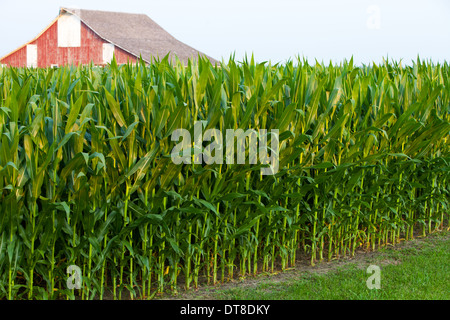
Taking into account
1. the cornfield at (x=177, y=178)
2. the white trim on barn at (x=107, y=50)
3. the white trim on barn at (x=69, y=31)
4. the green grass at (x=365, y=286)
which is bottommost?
the green grass at (x=365, y=286)

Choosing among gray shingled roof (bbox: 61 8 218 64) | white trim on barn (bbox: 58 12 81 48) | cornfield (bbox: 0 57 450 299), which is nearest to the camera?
cornfield (bbox: 0 57 450 299)

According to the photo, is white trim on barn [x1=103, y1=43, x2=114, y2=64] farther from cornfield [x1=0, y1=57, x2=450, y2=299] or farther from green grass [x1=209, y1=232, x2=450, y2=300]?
green grass [x1=209, y1=232, x2=450, y2=300]

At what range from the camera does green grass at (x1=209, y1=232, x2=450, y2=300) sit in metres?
3.99

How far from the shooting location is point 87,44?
158 ft

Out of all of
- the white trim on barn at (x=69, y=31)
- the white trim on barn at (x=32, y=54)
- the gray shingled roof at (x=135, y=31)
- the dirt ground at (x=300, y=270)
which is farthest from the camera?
the gray shingled roof at (x=135, y=31)

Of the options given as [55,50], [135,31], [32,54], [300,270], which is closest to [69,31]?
[55,50]

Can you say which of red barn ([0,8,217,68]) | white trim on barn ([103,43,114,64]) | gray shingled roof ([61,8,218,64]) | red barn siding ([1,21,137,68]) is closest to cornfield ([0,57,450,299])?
red barn ([0,8,217,68])

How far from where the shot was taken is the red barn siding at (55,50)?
48.0 m

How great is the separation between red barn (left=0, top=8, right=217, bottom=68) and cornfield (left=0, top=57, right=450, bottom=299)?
133 ft

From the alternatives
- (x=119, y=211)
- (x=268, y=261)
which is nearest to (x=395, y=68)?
(x=268, y=261)

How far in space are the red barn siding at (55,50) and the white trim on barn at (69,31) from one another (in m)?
0.42

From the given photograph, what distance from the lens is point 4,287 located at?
138 inches

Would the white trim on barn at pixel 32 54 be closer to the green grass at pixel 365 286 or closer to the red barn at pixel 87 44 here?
the red barn at pixel 87 44

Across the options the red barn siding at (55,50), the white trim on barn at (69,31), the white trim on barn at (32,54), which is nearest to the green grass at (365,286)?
the red barn siding at (55,50)
